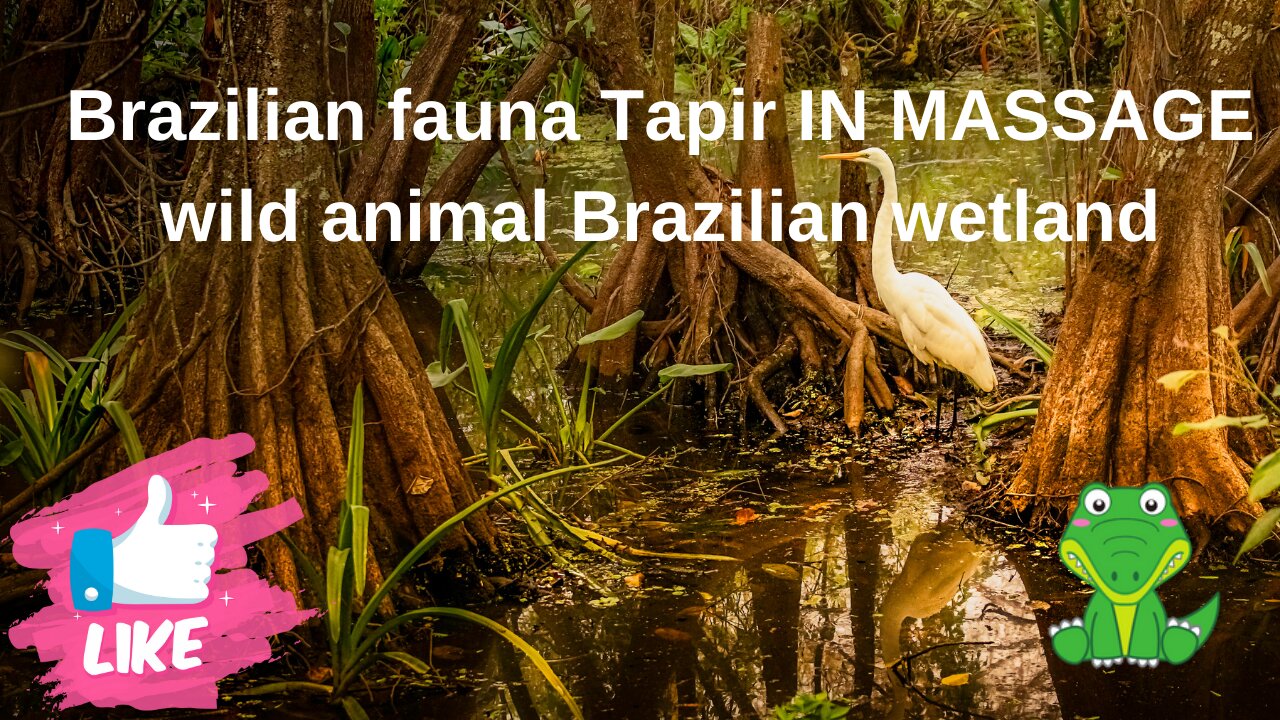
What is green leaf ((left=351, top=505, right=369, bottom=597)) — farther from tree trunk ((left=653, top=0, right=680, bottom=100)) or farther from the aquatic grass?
tree trunk ((left=653, top=0, right=680, bottom=100))

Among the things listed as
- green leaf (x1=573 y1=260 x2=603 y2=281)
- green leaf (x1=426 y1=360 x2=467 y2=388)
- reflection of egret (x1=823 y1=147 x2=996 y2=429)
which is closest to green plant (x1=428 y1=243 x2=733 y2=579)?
green leaf (x1=426 y1=360 x2=467 y2=388)

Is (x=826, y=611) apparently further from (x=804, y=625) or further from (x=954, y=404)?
(x=954, y=404)

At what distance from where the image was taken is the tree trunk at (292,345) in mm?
3754

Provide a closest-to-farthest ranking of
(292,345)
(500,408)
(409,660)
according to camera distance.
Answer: (409,660) → (292,345) → (500,408)

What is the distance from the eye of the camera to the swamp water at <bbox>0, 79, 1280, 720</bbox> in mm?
3260

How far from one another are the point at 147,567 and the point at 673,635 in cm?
144

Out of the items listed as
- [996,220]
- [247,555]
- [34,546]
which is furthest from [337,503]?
[996,220]

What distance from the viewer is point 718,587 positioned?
13.1 feet

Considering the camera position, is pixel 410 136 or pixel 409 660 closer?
pixel 409 660

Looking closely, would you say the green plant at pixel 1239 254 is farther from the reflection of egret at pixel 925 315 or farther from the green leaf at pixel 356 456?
the green leaf at pixel 356 456

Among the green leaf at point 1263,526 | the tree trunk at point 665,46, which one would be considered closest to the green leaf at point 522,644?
the green leaf at point 1263,526

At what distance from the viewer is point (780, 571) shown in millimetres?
4117

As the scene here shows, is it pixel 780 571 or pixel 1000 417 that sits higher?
pixel 1000 417

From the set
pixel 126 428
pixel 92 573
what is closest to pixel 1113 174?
pixel 126 428
